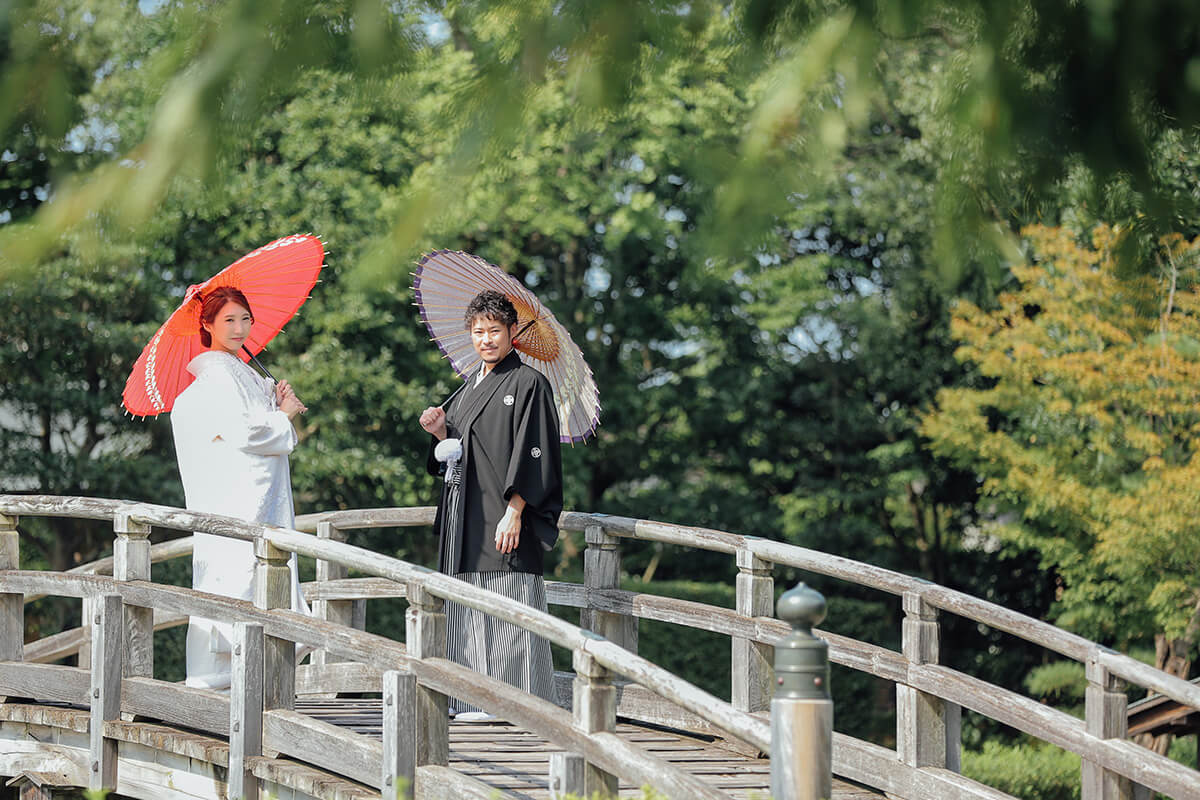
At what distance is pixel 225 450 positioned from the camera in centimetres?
693

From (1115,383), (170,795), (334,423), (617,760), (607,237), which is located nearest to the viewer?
(617,760)

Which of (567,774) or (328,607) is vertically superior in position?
(328,607)

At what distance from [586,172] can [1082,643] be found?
36.9ft

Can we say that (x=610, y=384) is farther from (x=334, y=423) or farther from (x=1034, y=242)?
(x=1034, y=242)

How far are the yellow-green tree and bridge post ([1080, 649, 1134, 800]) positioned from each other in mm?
7137

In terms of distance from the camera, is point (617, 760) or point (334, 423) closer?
point (617, 760)

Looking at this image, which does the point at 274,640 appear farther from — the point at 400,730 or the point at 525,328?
the point at 525,328

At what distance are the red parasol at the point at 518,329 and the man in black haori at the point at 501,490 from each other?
21cm

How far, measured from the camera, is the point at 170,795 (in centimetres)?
677

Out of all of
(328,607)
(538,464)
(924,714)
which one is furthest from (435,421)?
(924,714)

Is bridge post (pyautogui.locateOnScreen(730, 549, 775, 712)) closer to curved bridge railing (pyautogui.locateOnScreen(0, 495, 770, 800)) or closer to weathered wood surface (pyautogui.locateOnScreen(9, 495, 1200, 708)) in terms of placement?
weathered wood surface (pyautogui.locateOnScreen(9, 495, 1200, 708))

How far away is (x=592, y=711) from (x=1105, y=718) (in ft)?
6.56

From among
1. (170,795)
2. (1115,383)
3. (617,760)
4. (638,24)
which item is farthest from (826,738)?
(1115,383)

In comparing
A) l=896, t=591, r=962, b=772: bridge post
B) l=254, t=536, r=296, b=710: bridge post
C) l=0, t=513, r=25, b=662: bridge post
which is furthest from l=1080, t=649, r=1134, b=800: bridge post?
l=0, t=513, r=25, b=662: bridge post
